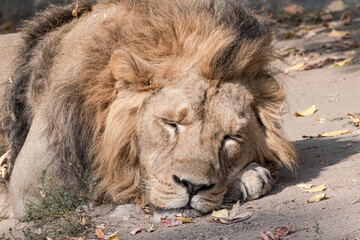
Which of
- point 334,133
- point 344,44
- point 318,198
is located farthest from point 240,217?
point 344,44

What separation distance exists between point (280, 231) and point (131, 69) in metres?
1.47

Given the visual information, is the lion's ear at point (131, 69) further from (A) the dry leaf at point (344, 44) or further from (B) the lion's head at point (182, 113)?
(A) the dry leaf at point (344, 44)

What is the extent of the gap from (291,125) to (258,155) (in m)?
2.16

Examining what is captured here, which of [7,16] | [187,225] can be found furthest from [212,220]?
[7,16]

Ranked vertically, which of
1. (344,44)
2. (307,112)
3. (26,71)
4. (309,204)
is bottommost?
(344,44)

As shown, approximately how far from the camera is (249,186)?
4586 millimetres

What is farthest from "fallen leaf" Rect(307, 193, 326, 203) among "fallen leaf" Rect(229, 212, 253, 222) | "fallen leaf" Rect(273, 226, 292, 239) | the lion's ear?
the lion's ear

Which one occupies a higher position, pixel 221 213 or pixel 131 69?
pixel 131 69

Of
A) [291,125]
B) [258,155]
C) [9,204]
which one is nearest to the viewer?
[258,155]

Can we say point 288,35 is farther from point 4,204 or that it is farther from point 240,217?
point 240,217

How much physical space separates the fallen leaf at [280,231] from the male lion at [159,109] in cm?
55

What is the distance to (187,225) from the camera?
13.8 feet

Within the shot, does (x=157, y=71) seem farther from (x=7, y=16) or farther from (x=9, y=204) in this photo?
(x=7, y=16)

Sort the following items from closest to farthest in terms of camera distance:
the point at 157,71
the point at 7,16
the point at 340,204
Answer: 1. the point at 340,204
2. the point at 157,71
3. the point at 7,16
